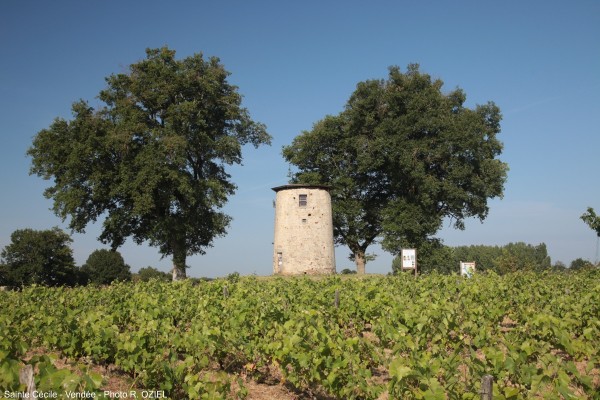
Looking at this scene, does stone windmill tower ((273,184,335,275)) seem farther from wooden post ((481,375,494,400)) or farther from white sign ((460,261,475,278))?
wooden post ((481,375,494,400))

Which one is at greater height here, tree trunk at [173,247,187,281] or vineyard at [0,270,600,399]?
tree trunk at [173,247,187,281]

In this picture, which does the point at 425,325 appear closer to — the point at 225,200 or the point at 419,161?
the point at 225,200

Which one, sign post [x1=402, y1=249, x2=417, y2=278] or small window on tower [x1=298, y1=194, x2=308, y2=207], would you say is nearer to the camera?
sign post [x1=402, y1=249, x2=417, y2=278]

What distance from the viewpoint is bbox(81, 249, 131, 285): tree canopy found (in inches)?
1649

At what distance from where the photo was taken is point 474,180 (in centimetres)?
3178

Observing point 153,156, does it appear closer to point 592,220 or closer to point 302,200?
point 302,200

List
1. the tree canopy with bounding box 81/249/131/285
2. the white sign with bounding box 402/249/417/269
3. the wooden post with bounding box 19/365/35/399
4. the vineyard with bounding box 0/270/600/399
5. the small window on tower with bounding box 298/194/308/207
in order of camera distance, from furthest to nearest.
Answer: the tree canopy with bounding box 81/249/131/285, the small window on tower with bounding box 298/194/308/207, the white sign with bounding box 402/249/417/269, the vineyard with bounding box 0/270/600/399, the wooden post with bounding box 19/365/35/399

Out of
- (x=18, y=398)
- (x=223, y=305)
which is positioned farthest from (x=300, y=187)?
(x=18, y=398)

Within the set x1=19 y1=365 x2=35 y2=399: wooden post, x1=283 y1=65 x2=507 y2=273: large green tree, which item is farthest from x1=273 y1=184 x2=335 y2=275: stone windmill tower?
x1=19 y1=365 x2=35 y2=399: wooden post

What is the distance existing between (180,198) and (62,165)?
6.38 meters

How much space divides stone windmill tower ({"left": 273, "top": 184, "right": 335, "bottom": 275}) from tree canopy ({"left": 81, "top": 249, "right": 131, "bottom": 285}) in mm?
17430

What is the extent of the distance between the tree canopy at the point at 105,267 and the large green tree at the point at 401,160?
1740 centimetres

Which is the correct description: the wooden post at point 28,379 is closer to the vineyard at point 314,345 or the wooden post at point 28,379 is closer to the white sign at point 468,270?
the vineyard at point 314,345

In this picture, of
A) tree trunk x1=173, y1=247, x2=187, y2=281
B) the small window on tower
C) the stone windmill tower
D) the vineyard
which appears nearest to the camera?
the vineyard
